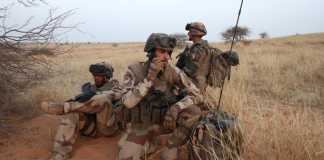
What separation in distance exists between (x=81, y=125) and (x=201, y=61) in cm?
178

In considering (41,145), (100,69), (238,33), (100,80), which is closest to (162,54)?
(100,69)

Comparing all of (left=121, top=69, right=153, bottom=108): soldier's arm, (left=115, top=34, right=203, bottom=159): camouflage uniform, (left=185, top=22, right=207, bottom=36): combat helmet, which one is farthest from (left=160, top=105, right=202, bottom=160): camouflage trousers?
(left=185, top=22, right=207, bottom=36): combat helmet

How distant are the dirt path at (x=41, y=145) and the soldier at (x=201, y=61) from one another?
1348mm

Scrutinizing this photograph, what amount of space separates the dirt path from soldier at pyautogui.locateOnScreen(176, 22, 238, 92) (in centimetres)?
135

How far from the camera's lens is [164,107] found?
3.89 metres

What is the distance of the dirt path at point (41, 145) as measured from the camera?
13.6ft

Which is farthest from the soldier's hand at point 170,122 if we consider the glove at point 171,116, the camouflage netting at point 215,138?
the camouflage netting at point 215,138

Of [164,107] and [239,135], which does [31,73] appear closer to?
[164,107]

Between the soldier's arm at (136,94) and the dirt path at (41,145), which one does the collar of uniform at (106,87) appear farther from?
the soldier's arm at (136,94)

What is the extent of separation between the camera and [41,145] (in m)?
4.41

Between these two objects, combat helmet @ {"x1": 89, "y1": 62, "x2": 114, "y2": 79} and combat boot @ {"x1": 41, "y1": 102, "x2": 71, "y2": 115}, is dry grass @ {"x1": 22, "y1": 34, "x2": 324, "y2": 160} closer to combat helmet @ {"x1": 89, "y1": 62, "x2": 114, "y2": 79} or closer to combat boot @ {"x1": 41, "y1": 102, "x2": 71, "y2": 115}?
combat helmet @ {"x1": 89, "y1": 62, "x2": 114, "y2": 79}

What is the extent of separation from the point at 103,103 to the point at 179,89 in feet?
2.83

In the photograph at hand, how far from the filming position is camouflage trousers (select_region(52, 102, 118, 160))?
4082mm

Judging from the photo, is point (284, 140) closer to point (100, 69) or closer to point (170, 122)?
point (170, 122)
